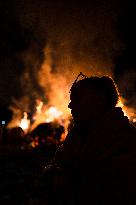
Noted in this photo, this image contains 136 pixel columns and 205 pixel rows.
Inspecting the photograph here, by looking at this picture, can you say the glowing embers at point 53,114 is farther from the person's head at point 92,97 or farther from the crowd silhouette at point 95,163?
the crowd silhouette at point 95,163

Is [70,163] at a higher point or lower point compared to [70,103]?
lower

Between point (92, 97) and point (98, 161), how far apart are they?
1.65 feet

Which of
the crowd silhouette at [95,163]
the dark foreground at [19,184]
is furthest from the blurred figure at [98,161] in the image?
the dark foreground at [19,184]

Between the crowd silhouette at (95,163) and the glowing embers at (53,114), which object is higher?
the glowing embers at (53,114)

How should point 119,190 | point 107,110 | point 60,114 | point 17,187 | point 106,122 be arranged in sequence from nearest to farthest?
1. point 119,190
2. point 106,122
3. point 107,110
4. point 17,187
5. point 60,114

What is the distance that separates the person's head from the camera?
2.26 meters

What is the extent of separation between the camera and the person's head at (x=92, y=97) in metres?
2.26

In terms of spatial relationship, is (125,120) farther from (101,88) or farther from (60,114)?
(60,114)

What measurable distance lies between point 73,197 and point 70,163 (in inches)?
8.8

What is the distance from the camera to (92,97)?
2311 mm

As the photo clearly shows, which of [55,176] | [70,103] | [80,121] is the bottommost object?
[55,176]

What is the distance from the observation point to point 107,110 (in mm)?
2270

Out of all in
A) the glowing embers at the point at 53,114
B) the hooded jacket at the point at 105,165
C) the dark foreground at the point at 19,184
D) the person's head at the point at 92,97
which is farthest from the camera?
the glowing embers at the point at 53,114

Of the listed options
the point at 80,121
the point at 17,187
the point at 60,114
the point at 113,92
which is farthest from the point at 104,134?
the point at 60,114
